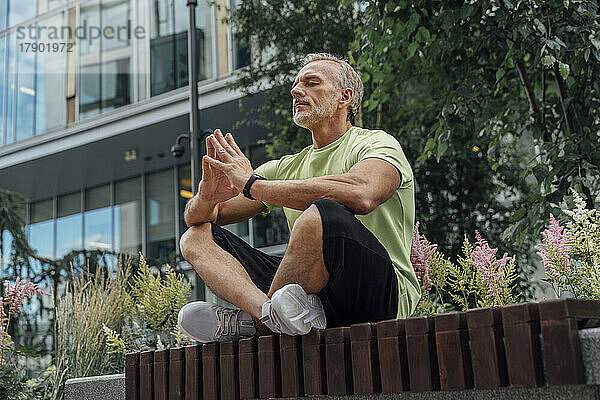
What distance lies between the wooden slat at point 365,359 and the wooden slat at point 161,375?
85cm

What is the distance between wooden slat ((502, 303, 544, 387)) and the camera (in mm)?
1582

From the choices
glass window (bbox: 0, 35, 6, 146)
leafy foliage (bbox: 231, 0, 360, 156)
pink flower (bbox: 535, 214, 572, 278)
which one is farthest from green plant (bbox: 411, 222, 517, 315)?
glass window (bbox: 0, 35, 6, 146)

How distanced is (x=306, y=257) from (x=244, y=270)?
39cm

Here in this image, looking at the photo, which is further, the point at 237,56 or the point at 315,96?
the point at 237,56

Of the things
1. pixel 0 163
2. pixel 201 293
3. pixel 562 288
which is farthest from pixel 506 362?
pixel 0 163

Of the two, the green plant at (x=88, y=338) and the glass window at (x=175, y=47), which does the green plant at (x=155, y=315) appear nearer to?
the green plant at (x=88, y=338)

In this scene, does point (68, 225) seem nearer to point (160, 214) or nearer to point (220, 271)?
point (160, 214)

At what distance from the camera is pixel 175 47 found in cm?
1222

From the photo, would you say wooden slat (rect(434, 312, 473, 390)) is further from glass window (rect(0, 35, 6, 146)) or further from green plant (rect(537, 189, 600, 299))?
glass window (rect(0, 35, 6, 146))

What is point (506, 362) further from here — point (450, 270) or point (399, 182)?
point (450, 270)

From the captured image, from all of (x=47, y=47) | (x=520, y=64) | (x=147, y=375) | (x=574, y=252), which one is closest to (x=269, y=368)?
(x=147, y=375)

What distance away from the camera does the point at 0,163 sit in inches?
563

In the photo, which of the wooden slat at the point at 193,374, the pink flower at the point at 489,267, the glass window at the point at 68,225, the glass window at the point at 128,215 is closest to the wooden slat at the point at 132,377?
the wooden slat at the point at 193,374

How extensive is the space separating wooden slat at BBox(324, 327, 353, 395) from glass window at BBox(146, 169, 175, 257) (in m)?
11.7
